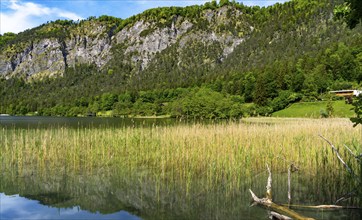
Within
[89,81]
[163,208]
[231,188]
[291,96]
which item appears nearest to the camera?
[163,208]

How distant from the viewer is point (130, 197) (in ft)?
24.9

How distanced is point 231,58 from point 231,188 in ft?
531

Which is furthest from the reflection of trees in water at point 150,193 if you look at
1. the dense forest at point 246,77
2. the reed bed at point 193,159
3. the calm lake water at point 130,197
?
the dense forest at point 246,77

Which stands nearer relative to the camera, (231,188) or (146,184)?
(231,188)

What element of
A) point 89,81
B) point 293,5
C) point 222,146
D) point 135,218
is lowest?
point 135,218

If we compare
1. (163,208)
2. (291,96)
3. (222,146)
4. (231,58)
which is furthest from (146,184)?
(231,58)

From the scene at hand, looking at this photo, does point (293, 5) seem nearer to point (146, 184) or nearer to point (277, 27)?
point (277, 27)

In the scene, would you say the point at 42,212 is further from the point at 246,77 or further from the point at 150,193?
the point at 246,77

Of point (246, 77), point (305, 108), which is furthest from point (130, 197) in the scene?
point (246, 77)

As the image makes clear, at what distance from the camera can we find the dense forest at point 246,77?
2894 inches

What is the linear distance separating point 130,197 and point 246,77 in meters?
86.2

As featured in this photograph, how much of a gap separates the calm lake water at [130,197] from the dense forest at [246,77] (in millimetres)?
3136

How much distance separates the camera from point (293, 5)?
183875 mm

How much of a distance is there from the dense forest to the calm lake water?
10.3 feet
